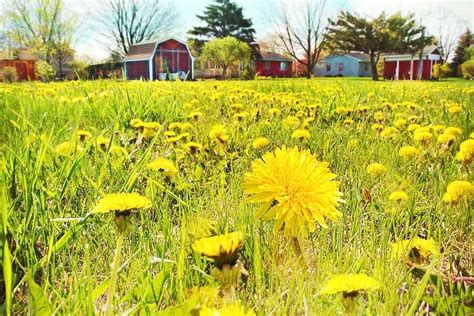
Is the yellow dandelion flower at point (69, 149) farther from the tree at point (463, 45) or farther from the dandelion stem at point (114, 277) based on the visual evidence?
the tree at point (463, 45)

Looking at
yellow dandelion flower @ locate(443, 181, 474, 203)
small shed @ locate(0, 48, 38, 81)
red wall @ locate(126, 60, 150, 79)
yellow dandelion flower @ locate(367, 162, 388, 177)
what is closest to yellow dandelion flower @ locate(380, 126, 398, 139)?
yellow dandelion flower @ locate(367, 162, 388, 177)

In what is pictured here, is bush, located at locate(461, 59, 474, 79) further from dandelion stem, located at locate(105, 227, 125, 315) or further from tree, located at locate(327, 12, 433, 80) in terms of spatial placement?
dandelion stem, located at locate(105, 227, 125, 315)

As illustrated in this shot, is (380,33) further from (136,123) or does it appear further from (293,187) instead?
(293,187)

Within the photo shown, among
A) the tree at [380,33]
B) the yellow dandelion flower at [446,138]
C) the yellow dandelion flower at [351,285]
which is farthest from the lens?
the tree at [380,33]

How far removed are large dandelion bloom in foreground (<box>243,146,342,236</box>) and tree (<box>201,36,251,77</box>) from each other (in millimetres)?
562

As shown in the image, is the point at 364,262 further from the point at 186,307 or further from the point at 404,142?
the point at 404,142

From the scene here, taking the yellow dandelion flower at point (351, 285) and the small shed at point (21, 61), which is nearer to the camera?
the yellow dandelion flower at point (351, 285)

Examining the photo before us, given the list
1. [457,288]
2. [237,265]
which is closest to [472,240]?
[457,288]

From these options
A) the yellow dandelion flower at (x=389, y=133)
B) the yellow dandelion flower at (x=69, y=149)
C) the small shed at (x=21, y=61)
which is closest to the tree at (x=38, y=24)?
the small shed at (x=21, y=61)

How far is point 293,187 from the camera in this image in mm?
269

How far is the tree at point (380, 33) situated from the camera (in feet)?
2.92

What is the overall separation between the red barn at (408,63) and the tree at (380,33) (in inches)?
1.8

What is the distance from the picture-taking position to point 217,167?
65 centimetres

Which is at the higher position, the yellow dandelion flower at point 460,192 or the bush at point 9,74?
the bush at point 9,74
